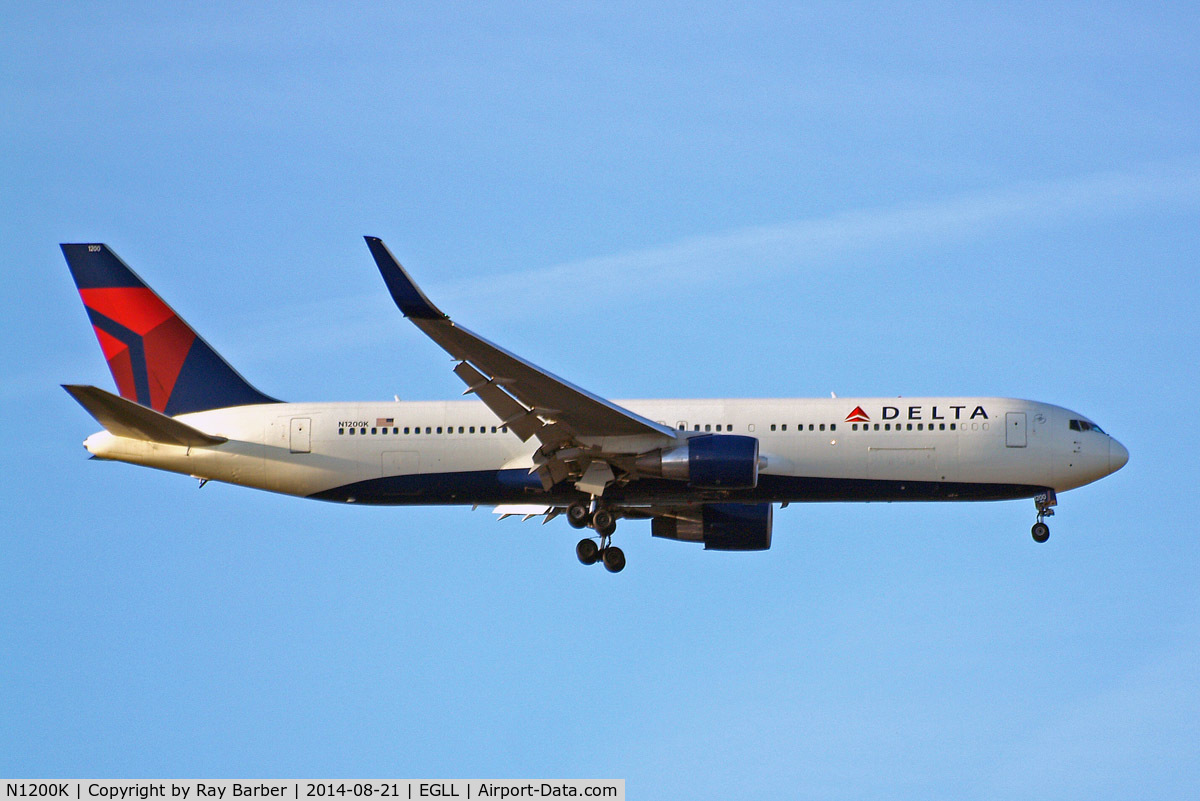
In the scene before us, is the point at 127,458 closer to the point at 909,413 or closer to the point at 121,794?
the point at 121,794

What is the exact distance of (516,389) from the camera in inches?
1693

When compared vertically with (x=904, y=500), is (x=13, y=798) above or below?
below

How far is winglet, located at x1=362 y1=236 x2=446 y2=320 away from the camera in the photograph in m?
37.7

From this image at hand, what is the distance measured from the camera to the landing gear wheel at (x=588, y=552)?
48.0 m

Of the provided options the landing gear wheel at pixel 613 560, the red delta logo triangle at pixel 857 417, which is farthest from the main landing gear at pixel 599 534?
the red delta logo triangle at pixel 857 417

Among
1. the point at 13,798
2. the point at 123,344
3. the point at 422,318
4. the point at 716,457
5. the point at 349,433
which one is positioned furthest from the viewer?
the point at 123,344

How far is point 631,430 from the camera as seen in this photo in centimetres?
4441

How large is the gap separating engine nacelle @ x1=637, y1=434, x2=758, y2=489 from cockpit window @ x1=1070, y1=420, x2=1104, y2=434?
886 centimetres

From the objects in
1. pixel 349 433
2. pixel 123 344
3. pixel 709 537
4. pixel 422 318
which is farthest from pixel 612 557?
pixel 123 344

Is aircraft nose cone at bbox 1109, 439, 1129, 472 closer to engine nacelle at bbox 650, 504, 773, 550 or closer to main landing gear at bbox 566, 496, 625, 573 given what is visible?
engine nacelle at bbox 650, 504, 773, 550

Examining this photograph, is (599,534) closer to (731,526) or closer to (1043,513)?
(731,526)

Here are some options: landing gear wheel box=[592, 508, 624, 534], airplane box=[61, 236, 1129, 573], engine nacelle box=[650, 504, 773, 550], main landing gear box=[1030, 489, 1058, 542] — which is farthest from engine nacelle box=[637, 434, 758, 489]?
main landing gear box=[1030, 489, 1058, 542]

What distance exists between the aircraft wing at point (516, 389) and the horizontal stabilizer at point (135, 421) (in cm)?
926

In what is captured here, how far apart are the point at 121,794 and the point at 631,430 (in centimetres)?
1549
